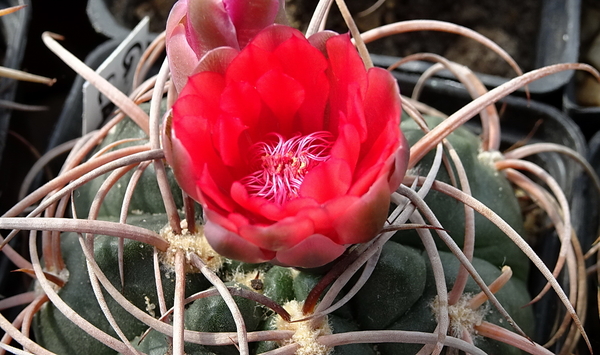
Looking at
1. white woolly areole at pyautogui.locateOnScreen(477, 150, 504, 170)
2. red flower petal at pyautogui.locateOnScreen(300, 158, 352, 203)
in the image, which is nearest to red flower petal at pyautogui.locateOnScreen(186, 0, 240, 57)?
red flower petal at pyautogui.locateOnScreen(300, 158, 352, 203)

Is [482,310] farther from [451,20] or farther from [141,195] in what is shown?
[451,20]

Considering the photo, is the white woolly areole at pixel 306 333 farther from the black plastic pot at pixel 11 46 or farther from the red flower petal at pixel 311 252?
the black plastic pot at pixel 11 46

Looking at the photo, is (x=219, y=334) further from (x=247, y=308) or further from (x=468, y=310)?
(x=468, y=310)

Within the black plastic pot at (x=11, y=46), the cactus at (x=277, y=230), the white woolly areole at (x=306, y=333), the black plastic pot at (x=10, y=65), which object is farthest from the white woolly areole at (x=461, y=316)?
the black plastic pot at (x=11, y=46)

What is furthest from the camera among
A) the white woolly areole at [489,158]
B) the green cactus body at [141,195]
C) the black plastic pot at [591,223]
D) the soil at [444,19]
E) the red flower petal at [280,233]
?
the soil at [444,19]

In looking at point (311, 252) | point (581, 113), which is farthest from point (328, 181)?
point (581, 113)

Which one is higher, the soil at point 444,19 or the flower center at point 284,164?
the flower center at point 284,164
